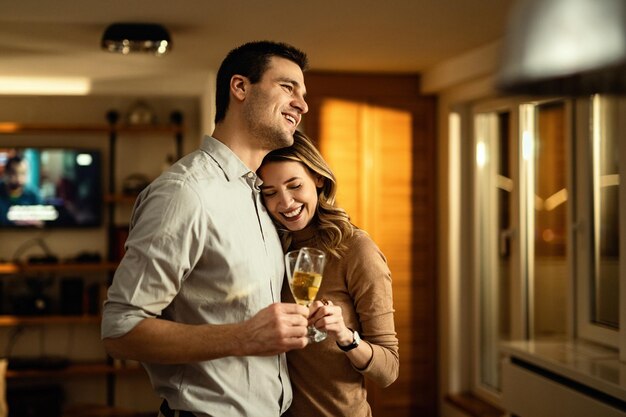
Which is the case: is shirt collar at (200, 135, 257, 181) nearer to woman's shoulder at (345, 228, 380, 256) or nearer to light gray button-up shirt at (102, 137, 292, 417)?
light gray button-up shirt at (102, 137, 292, 417)

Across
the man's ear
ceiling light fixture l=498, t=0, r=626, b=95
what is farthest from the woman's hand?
ceiling light fixture l=498, t=0, r=626, b=95

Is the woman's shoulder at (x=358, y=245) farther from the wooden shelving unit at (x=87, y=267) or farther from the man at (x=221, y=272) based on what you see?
the wooden shelving unit at (x=87, y=267)

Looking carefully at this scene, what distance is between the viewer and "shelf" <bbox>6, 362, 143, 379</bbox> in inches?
227

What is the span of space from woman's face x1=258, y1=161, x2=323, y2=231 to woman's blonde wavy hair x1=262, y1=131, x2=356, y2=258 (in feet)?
0.08

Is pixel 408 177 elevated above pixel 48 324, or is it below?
above

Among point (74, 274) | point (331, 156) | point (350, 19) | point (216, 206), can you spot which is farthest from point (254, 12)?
point (74, 274)

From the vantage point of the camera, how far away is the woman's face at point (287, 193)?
209 cm

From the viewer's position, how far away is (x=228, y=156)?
1926 millimetres

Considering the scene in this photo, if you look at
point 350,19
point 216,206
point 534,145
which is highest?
point 350,19

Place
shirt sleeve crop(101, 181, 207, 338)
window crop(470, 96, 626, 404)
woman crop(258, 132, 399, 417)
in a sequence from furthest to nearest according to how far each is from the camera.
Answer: window crop(470, 96, 626, 404) → woman crop(258, 132, 399, 417) → shirt sleeve crop(101, 181, 207, 338)

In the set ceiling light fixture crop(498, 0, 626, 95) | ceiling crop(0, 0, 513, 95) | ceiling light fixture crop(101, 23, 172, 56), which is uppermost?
ceiling crop(0, 0, 513, 95)

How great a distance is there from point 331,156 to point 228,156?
3717mm

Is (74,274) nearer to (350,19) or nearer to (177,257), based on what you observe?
(350,19)

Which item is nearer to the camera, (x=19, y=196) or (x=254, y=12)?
(x=254, y=12)
